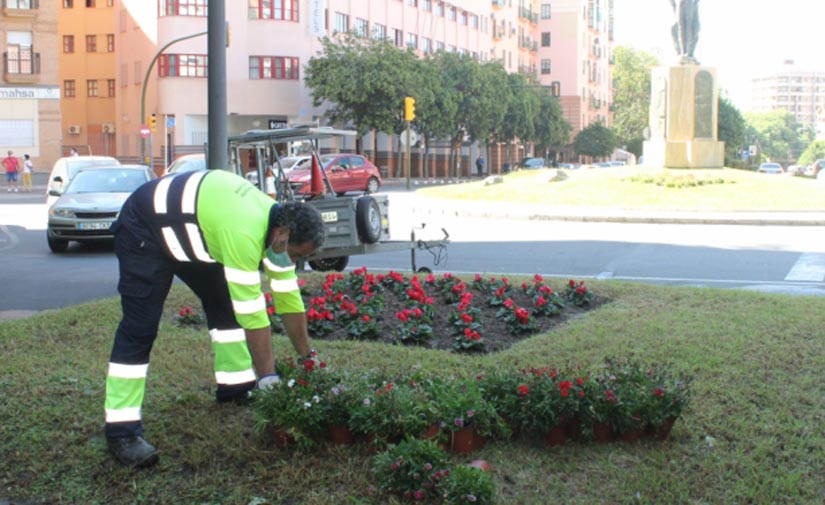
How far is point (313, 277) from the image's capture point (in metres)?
10.3

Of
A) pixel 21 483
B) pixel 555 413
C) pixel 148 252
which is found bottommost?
pixel 21 483

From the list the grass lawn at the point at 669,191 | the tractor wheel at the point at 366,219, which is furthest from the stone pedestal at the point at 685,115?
the tractor wheel at the point at 366,219

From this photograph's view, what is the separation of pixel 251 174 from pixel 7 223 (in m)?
11.2

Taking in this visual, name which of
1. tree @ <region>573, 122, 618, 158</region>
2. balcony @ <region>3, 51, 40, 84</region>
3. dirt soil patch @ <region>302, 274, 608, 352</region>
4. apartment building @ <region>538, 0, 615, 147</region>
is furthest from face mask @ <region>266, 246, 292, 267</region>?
apartment building @ <region>538, 0, 615, 147</region>

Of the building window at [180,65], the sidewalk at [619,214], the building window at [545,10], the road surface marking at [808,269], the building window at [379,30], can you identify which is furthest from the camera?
the building window at [545,10]

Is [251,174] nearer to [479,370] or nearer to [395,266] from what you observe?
[395,266]

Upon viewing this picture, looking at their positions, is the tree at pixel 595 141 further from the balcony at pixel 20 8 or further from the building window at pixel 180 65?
the balcony at pixel 20 8

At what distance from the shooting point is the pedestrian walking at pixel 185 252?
480 centimetres

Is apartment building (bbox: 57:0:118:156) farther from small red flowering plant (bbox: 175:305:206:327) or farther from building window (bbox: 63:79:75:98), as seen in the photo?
small red flowering plant (bbox: 175:305:206:327)

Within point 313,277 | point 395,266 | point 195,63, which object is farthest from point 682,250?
point 195,63

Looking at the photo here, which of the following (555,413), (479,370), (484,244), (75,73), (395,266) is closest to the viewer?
(555,413)

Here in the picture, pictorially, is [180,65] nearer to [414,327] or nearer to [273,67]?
[273,67]

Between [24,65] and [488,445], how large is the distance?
49.5 m

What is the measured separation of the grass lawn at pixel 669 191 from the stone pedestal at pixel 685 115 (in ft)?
2.23
